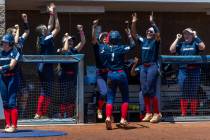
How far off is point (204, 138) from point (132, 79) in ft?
11.2

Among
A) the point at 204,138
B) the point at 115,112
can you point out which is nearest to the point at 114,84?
the point at 115,112

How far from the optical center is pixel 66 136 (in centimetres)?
1234

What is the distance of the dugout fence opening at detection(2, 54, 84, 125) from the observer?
45.6 feet

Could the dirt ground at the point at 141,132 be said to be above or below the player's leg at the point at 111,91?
below

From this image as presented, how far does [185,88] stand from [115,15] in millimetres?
4491

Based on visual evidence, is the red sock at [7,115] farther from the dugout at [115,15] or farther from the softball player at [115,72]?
the dugout at [115,15]

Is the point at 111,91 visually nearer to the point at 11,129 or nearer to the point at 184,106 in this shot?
the point at 184,106

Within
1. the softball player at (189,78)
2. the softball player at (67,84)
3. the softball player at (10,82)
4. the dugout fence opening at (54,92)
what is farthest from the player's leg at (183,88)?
the softball player at (10,82)

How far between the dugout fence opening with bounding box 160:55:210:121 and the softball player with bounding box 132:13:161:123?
0.45 meters

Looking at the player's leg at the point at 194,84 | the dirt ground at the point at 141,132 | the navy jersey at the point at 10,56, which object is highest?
the navy jersey at the point at 10,56

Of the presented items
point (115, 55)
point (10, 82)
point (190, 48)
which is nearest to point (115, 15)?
point (190, 48)

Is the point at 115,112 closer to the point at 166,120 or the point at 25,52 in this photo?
the point at 166,120

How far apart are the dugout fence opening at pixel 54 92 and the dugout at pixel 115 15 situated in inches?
96.7

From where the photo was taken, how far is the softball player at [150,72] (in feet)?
46.0
